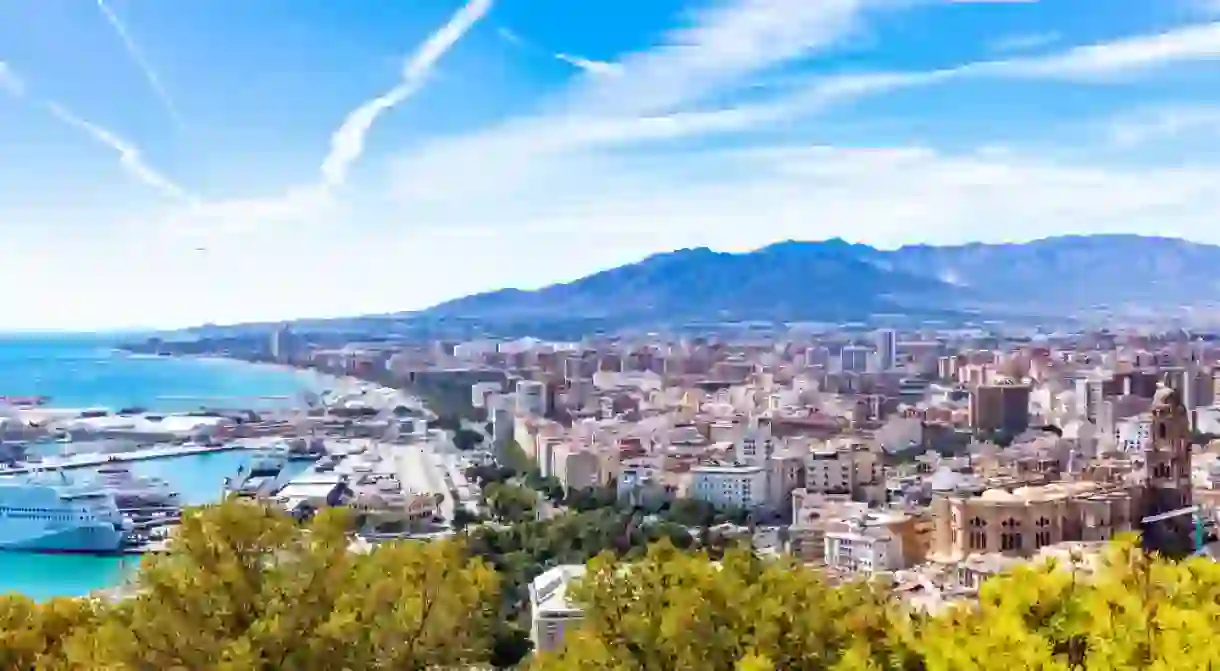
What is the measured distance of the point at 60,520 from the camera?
9.15 meters

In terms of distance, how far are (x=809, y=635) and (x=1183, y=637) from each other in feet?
2.24

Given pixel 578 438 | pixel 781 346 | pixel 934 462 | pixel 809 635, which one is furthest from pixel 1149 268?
pixel 809 635

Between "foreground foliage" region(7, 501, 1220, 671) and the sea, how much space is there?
9.05m

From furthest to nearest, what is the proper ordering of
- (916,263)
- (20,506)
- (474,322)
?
(916,263) < (474,322) < (20,506)

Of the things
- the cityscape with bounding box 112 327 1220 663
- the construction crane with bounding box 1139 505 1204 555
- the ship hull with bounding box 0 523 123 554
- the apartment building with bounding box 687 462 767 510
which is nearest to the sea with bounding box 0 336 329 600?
the cityscape with bounding box 112 327 1220 663

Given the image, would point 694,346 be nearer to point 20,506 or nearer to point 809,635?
point 20,506

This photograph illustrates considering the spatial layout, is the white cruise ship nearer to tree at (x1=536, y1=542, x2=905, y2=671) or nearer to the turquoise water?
the turquoise water

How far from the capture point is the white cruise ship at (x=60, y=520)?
29.5ft

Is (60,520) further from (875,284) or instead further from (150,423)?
(875,284)

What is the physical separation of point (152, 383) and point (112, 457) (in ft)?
23.6

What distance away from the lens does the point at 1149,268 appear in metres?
21.6

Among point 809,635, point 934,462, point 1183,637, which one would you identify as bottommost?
point 934,462

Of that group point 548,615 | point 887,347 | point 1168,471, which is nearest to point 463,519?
point 548,615

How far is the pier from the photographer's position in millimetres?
11523
